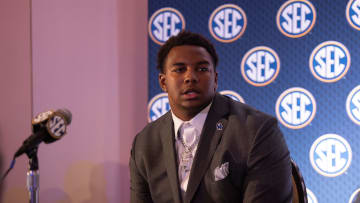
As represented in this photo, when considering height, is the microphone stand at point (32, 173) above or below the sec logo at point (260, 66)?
below

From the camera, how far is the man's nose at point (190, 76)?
1408 millimetres

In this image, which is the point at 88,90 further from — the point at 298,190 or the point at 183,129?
the point at 298,190

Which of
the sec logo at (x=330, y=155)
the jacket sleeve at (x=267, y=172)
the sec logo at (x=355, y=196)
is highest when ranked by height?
the jacket sleeve at (x=267, y=172)

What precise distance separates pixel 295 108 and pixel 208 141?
3.65 ft

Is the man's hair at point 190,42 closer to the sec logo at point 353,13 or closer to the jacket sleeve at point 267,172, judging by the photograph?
the jacket sleeve at point 267,172

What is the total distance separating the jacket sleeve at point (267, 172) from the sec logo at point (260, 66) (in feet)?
3.37

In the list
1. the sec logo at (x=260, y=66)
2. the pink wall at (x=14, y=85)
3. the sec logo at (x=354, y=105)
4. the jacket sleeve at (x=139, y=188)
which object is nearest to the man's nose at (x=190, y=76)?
the jacket sleeve at (x=139, y=188)

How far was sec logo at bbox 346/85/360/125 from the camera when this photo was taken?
7.17 feet

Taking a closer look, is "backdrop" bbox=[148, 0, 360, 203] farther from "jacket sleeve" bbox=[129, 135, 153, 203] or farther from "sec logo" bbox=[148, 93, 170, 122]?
"jacket sleeve" bbox=[129, 135, 153, 203]

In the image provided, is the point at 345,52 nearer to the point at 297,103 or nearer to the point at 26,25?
the point at 297,103

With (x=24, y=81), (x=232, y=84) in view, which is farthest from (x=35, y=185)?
(x=232, y=84)

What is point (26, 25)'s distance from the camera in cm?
235

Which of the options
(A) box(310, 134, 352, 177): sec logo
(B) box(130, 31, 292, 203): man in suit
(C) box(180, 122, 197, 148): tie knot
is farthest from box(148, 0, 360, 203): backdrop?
(C) box(180, 122, 197, 148): tie knot

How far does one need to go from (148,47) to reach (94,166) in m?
0.97
